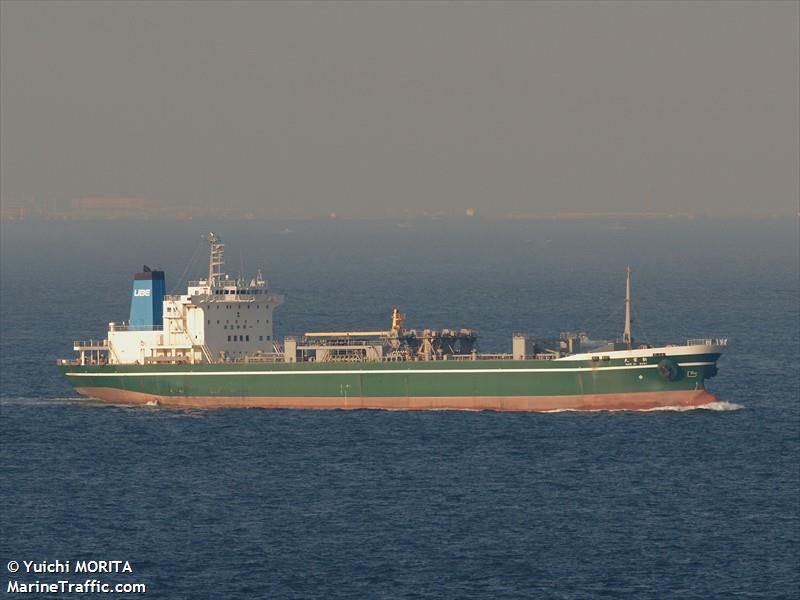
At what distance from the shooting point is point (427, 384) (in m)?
89.2

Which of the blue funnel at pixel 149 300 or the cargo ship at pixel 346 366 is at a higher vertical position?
the blue funnel at pixel 149 300

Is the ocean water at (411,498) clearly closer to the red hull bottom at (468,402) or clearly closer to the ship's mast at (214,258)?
the red hull bottom at (468,402)

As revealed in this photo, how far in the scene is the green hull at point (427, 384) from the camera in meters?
87.2

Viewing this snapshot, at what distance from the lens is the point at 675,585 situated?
56.5m

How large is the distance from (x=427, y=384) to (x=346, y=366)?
4412 mm

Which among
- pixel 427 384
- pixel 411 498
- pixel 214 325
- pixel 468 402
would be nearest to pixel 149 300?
pixel 214 325

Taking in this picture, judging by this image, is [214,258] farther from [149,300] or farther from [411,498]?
[411,498]

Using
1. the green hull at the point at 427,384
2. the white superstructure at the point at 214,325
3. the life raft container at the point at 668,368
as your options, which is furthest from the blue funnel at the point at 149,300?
the life raft container at the point at 668,368

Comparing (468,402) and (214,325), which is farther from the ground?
(214,325)

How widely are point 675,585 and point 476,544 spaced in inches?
312

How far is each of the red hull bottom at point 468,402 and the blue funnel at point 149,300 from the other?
17.2 ft

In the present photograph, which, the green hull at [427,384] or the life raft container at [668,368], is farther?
the green hull at [427,384]

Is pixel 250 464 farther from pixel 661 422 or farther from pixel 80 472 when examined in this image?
pixel 661 422

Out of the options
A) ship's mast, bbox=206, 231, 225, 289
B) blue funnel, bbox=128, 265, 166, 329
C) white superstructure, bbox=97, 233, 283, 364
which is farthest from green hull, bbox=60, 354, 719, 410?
ship's mast, bbox=206, 231, 225, 289
